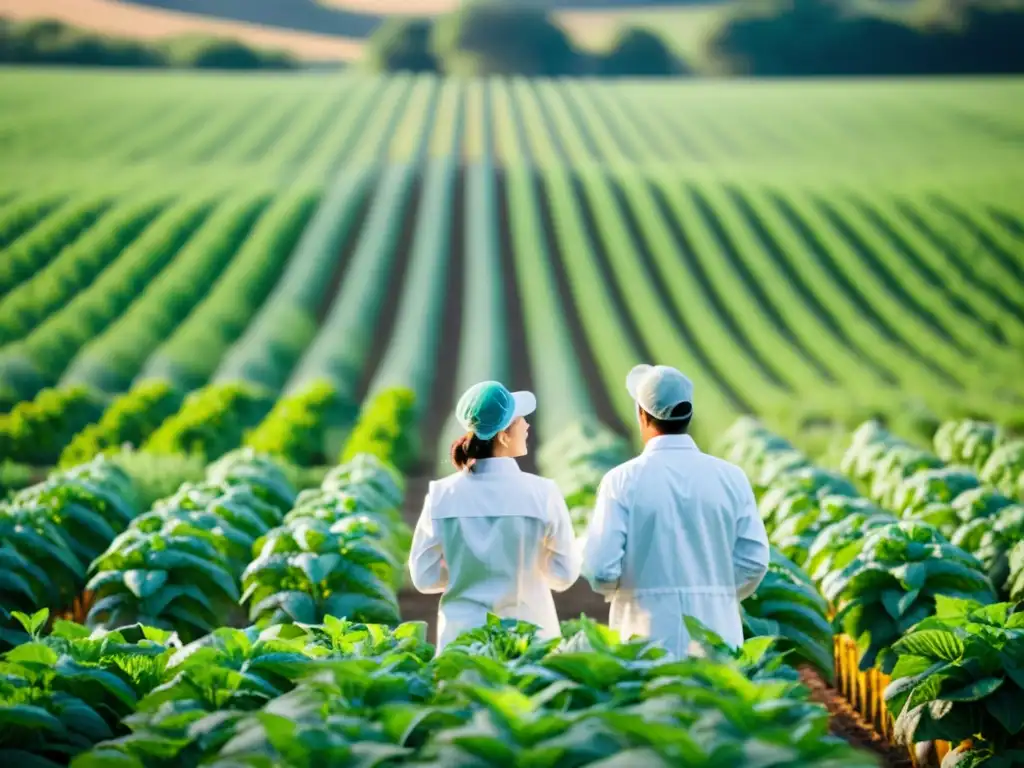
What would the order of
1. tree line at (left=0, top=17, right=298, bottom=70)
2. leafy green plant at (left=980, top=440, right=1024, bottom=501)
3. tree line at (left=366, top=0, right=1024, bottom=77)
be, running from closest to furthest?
leafy green plant at (left=980, top=440, right=1024, bottom=501) < tree line at (left=0, top=17, right=298, bottom=70) < tree line at (left=366, top=0, right=1024, bottom=77)

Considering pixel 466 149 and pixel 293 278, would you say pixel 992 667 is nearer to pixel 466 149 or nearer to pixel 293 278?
pixel 293 278

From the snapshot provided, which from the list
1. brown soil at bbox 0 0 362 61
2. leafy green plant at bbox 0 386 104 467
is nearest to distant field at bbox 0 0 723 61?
brown soil at bbox 0 0 362 61

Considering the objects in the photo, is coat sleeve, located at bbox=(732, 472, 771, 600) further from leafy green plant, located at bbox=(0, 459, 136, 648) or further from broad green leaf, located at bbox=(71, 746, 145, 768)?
leafy green plant, located at bbox=(0, 459, 136, 648)

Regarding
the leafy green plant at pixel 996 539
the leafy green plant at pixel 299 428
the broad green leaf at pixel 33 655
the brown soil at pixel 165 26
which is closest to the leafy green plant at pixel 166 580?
the broad green leaf at pixel 33 655

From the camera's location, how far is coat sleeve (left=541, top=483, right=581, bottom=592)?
11.9 feet

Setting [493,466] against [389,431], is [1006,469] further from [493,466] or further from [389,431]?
[389,431]

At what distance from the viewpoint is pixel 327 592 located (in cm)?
466

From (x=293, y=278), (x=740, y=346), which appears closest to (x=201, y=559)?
(x=740, y=346)

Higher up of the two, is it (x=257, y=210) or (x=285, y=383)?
(x=257, y=210)

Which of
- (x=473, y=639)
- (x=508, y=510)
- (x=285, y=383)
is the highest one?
(x=508, y=510)

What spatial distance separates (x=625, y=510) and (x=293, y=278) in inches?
786

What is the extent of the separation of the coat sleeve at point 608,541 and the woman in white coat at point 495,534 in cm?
13

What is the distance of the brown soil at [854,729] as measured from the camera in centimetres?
476

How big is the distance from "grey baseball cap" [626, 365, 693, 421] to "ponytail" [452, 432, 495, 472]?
0.44 metres
